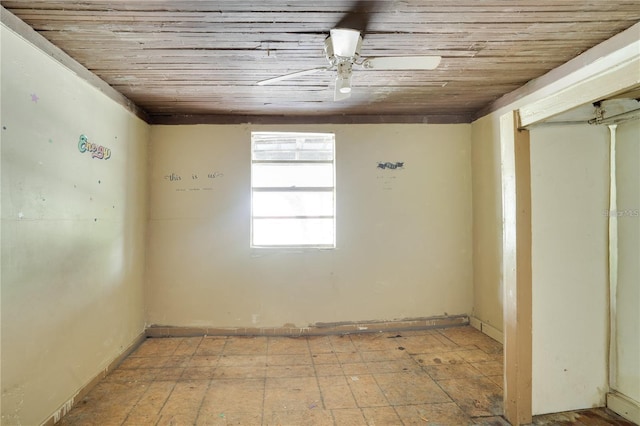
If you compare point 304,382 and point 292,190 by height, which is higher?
point 292,190

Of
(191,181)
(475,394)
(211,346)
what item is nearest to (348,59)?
(191,181)

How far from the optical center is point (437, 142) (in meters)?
4.27

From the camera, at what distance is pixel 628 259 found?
2299 mm

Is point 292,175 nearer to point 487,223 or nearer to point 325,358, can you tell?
point 325,358

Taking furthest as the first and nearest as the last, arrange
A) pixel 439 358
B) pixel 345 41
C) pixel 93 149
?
pixel 439 358
pixel 93 149
pixel 345 41

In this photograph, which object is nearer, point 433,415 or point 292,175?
point 433,415

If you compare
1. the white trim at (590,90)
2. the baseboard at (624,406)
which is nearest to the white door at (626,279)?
the baseboard at (624,406)

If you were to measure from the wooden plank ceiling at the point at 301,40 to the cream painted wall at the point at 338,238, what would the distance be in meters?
0.73

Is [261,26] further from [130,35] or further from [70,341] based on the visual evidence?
[70,341]

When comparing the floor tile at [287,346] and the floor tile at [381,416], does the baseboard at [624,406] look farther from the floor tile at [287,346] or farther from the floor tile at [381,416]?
the floor tile at [287,346]

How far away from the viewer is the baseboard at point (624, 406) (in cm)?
224

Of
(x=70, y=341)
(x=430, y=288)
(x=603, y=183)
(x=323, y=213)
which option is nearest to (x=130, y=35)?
(x=70, y=341)

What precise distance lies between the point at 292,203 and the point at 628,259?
3121mm

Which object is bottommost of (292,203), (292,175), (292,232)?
(292,232)
